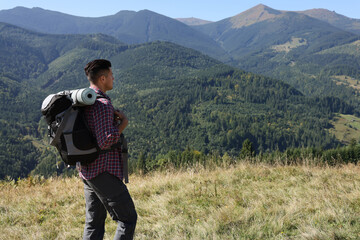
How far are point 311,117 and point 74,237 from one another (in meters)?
221

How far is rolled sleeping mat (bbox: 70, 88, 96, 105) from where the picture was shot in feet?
9.07

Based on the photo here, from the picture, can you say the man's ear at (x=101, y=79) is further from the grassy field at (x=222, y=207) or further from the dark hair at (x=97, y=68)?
the grassy field at (x=222, y=207)

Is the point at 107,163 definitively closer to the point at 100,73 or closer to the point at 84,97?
the point at 84,97

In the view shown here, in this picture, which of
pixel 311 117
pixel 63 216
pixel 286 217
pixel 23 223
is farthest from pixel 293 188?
pixel 311 117

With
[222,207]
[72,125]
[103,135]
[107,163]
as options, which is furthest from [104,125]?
[222,207]

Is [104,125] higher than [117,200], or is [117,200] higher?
[104,125]

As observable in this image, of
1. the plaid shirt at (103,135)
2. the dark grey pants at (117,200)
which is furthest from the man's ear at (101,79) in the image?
the dark grey pants at (117,200)

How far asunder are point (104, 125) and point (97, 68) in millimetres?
757

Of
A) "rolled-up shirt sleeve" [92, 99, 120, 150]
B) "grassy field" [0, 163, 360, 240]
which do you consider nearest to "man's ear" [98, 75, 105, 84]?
"rolled-up shirt sleeve" [92, 99, 120, 150]

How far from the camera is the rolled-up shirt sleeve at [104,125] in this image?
113 inches

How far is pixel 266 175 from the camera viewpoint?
6.87 m

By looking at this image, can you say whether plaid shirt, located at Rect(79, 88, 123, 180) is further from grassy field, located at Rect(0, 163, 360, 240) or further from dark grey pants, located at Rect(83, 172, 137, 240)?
grassy field, located at Rect(0, 163, 360, 240)

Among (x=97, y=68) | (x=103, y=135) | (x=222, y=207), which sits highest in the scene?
(x=97, y=68)

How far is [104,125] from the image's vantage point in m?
2.91
